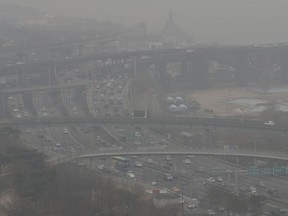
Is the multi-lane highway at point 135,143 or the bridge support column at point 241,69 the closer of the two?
the multi-lane highway at point 135,143

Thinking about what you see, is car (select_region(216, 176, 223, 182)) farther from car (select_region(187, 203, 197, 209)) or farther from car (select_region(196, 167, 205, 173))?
car (select_region(187, 203, 197, 209))

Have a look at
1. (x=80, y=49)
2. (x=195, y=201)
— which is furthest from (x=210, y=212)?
(x=80, y=49)

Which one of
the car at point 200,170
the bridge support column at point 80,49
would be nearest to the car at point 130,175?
the car at point 200,170

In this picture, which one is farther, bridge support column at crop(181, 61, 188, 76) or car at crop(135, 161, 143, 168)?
bridge support column at crop(181, 61, 188, 76)

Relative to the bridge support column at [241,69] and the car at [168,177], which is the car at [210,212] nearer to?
the car at [168,177]

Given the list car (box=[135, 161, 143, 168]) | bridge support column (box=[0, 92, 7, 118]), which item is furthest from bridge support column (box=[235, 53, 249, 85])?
car (box=[135, 161, 143, 168])

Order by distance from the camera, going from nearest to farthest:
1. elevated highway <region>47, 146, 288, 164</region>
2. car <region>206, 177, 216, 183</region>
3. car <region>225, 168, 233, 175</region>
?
car <region>206, 177, 216, 183</region> < car <region>225, 168, 233, 175</region> < elevated highway <region>47, 146, 288, 164</region>

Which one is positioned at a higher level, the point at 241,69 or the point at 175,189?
the point at 241,69

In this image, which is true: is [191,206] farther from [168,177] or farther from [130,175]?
[130,175]
